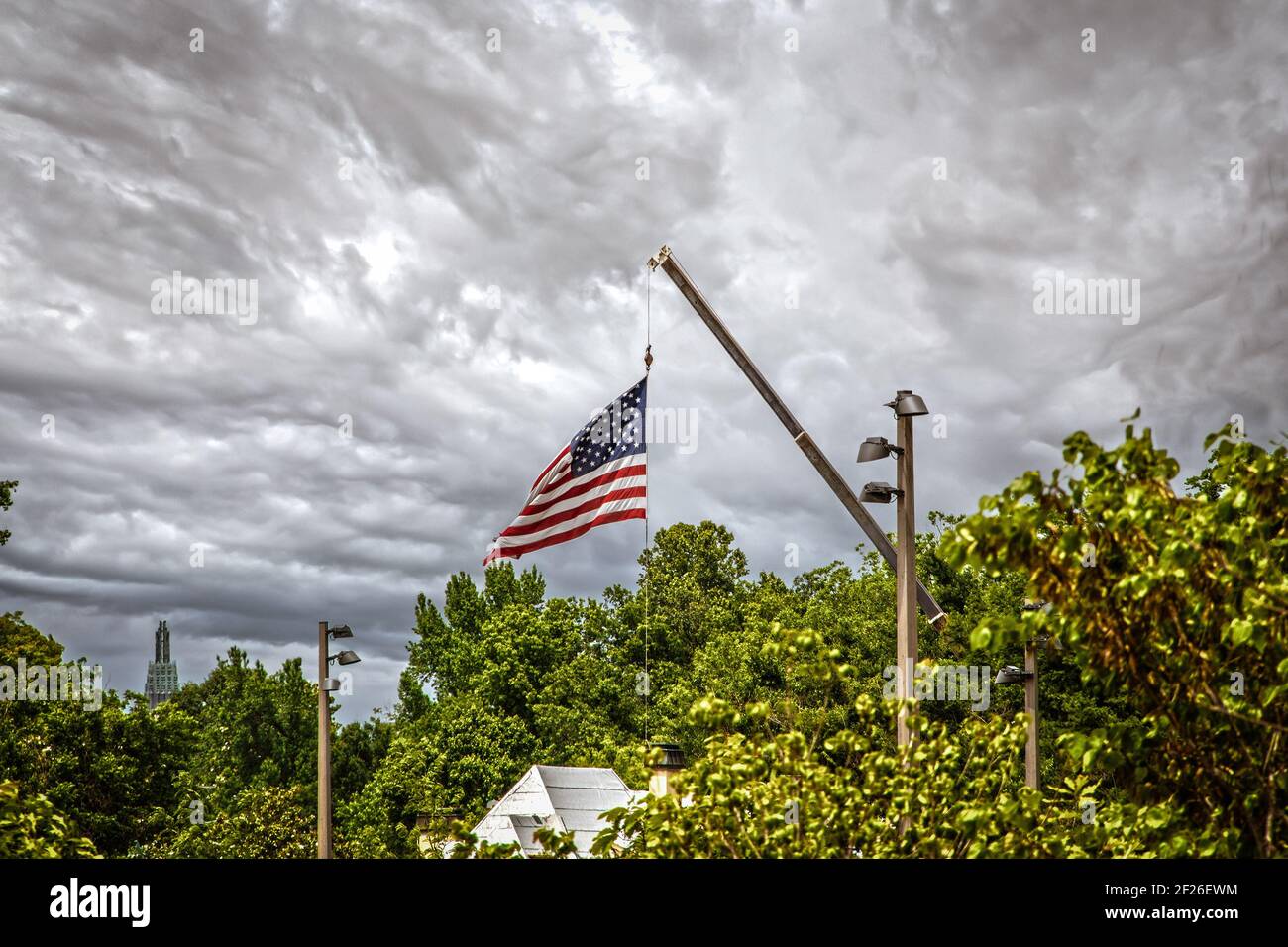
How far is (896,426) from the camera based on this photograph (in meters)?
12.4

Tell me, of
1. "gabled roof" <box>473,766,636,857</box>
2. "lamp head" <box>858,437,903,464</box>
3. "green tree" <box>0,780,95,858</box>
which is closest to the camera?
"green tree" <box>0,780,95,858</box>

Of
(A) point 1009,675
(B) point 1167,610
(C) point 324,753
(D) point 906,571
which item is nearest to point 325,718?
(C) point 324,753

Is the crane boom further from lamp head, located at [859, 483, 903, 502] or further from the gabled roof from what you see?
the gabled roof

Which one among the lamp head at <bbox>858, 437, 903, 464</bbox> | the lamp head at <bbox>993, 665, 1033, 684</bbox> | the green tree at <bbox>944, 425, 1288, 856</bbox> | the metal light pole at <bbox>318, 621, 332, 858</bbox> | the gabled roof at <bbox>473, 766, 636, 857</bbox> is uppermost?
the lamp head at <bbox>858, 437, 903, 464</bbox>

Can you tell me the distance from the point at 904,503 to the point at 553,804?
25.5 metres

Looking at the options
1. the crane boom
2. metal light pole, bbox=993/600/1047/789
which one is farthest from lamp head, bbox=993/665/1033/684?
the crane boom

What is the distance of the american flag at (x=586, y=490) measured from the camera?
14352mm

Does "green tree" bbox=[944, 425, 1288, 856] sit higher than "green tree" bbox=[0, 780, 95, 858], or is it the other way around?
"green tree" bbox=[944, 425, 1288, 856]

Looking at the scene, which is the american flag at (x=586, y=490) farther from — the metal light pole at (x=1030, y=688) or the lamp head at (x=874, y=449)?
the metal light pole at (x=1030, y=688)

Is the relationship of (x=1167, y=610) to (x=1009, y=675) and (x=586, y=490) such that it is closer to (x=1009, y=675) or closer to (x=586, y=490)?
(x=586, y=490)

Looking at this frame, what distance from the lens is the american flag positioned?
14.4 meters

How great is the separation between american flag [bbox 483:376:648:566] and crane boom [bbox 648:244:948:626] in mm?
2115

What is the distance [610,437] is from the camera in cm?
1461
